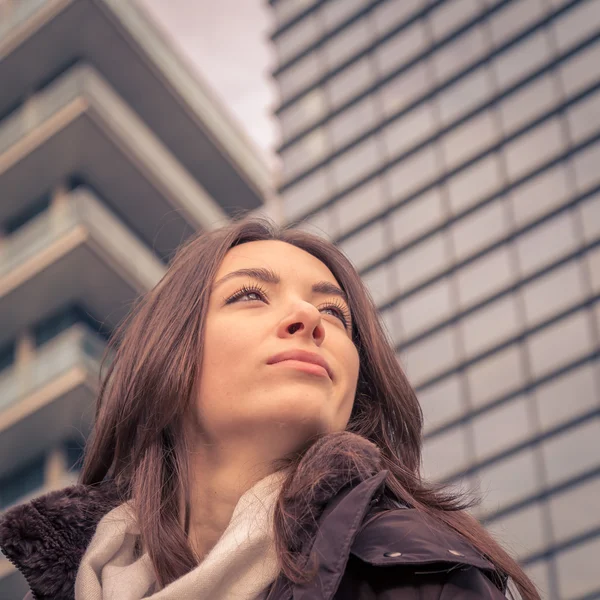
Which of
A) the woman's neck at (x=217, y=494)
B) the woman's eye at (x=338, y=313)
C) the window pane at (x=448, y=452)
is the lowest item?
the window pane at (x=448, y=452)

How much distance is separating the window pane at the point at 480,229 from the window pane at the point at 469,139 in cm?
214

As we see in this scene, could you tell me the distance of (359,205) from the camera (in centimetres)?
4072

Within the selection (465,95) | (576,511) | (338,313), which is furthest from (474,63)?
(338,313)

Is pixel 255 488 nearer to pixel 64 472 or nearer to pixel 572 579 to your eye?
pixel 64 472

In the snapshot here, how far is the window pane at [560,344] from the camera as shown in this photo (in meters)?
32.7

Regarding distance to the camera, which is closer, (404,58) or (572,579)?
(572,579)

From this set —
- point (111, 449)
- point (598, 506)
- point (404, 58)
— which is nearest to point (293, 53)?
point (404, 58)

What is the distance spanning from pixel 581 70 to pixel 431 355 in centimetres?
964

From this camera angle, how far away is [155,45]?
3169 centimetres

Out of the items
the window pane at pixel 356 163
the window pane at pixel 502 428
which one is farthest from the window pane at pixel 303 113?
the window pane at pixel 502 428

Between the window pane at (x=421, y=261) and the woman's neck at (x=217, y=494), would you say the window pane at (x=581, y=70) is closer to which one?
the window pane at (x=421, y=261)

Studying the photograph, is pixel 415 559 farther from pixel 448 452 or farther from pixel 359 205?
pixel 359 205

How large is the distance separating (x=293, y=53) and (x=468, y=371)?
16.4 meters

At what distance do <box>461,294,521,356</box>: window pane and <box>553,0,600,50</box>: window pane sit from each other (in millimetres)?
8038
